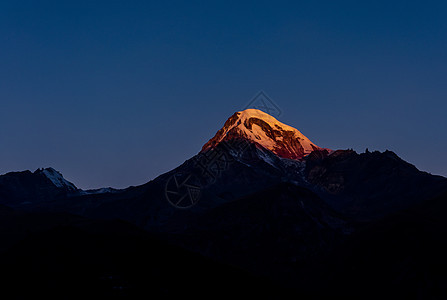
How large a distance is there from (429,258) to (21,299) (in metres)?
134

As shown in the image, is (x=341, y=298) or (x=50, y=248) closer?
(x=50, y=248)

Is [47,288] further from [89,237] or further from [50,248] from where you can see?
A: [89,237]

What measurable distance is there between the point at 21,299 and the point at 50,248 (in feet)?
94.7

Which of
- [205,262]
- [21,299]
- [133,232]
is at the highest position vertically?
[133,232]

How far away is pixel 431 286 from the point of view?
176 meters

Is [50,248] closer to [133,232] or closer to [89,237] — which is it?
[89,237]

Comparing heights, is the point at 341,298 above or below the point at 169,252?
below

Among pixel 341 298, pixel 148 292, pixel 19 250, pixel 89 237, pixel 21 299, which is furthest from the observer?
pixel 341 298

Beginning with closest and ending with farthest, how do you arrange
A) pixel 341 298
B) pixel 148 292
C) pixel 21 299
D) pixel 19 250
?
pixel 21 299 < pixel 148 292 < pixel 19 250 < pixel 341 298

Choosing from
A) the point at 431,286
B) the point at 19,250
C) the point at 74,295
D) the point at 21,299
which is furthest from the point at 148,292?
the point at 431,286

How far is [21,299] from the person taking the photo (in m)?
115

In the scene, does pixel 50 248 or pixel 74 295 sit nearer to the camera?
pixel 74 295

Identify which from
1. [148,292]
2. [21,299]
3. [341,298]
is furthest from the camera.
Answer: [341,298]

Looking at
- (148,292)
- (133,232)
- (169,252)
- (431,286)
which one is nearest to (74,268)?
(148,292)
